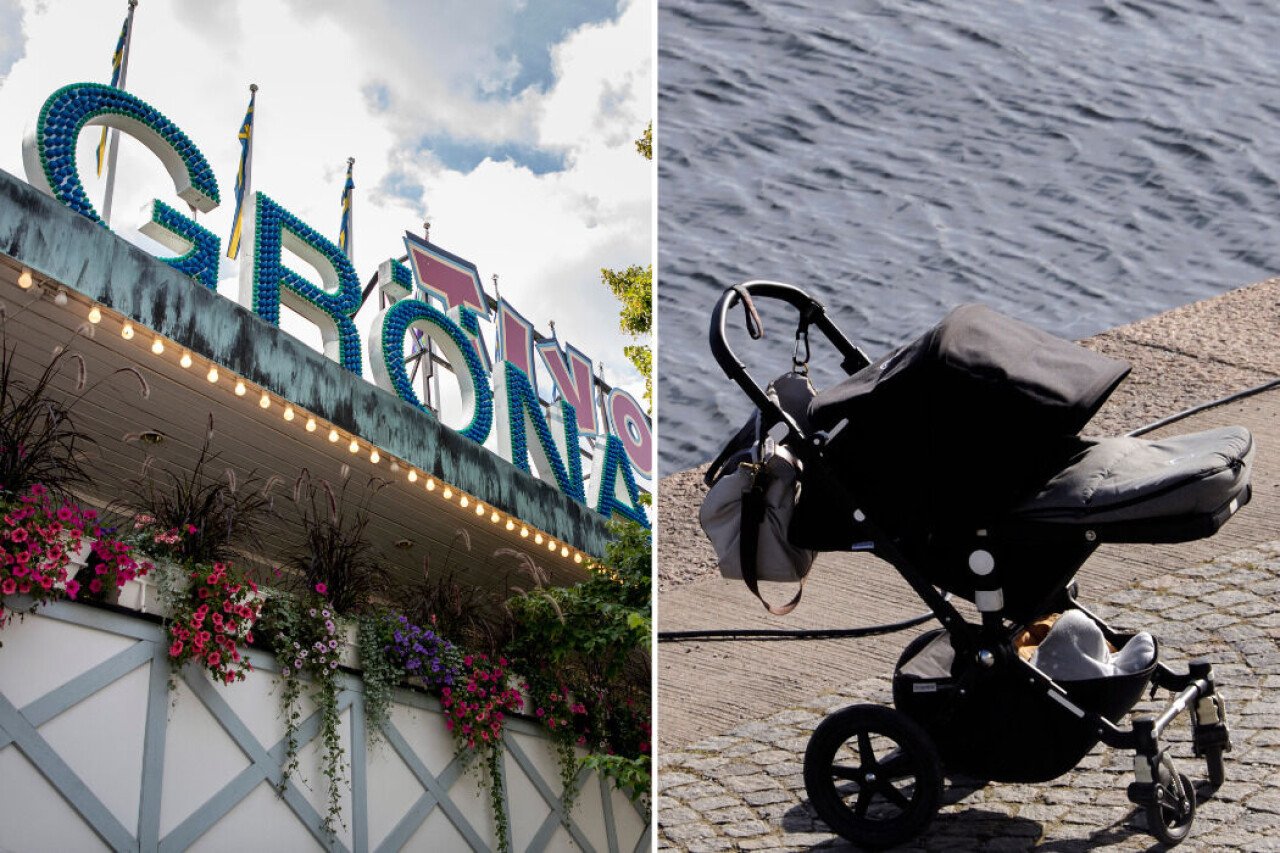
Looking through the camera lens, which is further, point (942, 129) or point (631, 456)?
point (631, 456)

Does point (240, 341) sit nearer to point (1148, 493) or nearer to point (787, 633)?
point (787, 633)

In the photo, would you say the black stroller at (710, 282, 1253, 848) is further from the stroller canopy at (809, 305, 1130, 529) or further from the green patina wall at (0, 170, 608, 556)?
the green patina wall at (0, 170, 608, 556)

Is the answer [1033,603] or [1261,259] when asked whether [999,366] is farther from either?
[1261,259]

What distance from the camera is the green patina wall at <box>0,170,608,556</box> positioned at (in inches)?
220

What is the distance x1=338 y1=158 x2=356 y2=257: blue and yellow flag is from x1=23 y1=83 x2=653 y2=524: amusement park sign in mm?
2716

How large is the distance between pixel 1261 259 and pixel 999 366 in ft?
20.7

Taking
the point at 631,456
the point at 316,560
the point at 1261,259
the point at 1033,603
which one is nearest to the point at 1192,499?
the point at 1033,603

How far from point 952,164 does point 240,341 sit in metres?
5.18

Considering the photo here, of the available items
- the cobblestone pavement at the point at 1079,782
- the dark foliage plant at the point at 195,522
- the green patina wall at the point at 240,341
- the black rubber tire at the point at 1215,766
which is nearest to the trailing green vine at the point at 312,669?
the dark foliage plant at the point at 195,522

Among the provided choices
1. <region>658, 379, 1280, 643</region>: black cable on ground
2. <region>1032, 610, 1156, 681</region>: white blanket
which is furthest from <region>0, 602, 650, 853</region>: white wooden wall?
<region>1032, 610, 1156, 681</region>: white blanket

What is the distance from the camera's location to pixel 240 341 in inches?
266

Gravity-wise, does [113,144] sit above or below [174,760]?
above

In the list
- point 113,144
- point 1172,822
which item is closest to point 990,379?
point 1172,822

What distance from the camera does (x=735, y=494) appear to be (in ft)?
11.5
